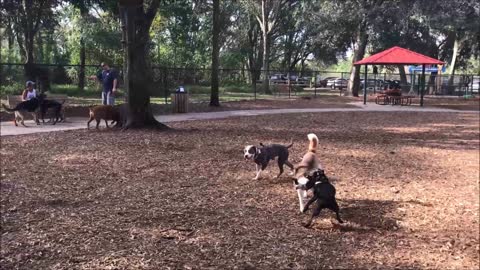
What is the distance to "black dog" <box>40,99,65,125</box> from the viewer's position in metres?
14.3

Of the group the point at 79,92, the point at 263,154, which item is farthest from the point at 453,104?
the point at 263,154

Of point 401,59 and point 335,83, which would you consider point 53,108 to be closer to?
point 401,59

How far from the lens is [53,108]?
14789 millimetres

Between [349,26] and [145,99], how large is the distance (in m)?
24.0

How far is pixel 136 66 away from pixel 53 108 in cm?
333

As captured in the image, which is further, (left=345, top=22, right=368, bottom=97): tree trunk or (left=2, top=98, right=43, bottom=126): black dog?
(left=345, top=22, right=368, bottom=97): tree trunk

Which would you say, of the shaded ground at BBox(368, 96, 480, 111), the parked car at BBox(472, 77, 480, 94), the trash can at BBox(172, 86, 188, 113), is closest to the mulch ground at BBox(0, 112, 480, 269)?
the trash can at BBox(172, 86, 188, 113)

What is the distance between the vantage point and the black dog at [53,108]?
14336mm

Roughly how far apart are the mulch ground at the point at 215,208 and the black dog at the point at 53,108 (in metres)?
3.04

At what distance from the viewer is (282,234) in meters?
5.29

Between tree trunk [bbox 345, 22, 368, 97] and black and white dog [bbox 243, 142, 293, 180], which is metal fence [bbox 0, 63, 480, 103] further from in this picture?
black and white dog [bbox 243, 142, 293, 180]

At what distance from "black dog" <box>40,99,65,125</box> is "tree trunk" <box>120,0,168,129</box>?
2524mm

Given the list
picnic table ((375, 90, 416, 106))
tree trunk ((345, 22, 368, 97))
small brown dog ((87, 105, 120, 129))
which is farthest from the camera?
tree trunk ((345, 22, 368, 97))

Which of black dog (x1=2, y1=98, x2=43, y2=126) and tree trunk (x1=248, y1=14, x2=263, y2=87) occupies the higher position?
tree trunk (x1=248, y1=14, x2=263, y2=87)
